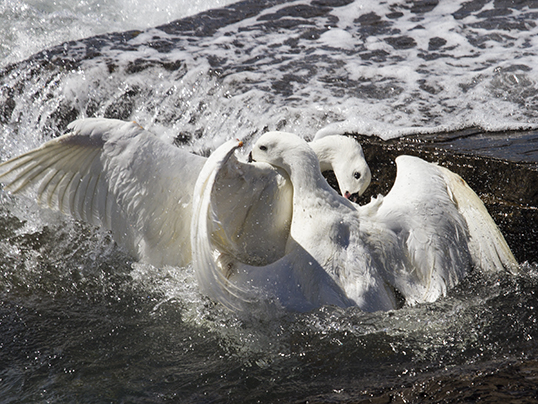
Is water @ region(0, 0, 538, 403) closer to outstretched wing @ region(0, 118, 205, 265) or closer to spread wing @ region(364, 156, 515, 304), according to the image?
spread wing @ region(364, 156, 515, 304)

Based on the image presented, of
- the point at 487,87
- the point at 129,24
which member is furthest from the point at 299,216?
the point at 129,24

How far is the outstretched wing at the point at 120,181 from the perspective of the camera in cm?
369

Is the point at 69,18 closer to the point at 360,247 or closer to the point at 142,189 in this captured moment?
the point at 142,189

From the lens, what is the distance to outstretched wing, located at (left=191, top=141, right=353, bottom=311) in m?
3.09

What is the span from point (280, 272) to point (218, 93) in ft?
13.9

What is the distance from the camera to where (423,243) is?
3.65 m

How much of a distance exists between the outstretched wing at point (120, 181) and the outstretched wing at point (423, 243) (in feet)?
4.67

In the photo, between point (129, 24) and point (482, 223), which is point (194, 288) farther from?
point (129, 24)

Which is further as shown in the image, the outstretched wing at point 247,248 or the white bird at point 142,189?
the white bird at point 142,189

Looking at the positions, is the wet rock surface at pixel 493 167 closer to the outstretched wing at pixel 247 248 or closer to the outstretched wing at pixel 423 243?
the outstretched wing at pixel 423 243

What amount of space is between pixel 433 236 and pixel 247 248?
135cm

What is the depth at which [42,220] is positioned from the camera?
17.6 ft

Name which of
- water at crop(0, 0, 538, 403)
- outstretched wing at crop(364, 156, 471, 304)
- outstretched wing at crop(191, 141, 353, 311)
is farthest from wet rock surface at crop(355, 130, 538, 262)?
outstretched wing at crop(191, 141, 353, 311)

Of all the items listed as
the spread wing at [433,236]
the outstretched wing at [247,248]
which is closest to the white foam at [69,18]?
the outstretched wing at [247,248]
